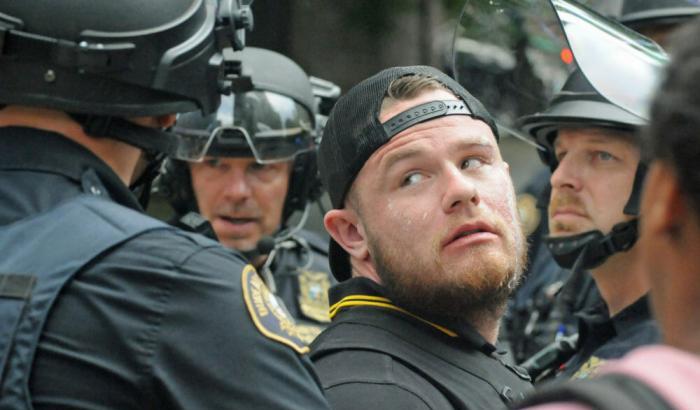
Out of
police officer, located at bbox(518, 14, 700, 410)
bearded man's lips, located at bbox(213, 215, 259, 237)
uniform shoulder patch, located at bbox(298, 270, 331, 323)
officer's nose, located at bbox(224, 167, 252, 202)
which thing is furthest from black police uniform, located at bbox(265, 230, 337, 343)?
police officer, located at bbox(518, 14, 700, 410)

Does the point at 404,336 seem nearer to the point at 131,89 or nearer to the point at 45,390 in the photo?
the point at 131,89

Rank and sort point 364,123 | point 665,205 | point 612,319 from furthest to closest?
point 612,319, point 364,123, point 665,205

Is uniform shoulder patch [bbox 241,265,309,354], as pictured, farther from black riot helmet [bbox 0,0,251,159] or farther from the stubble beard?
the stubble beard

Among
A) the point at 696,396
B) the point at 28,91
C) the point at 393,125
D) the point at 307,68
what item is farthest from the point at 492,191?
the point at 307,68

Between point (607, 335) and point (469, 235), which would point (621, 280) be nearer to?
point (607, 335)

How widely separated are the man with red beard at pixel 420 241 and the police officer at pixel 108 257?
59 centimetres

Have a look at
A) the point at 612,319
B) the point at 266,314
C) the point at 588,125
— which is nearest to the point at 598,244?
the point at 612,319

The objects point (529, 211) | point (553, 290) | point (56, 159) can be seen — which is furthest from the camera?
point (529, 211)

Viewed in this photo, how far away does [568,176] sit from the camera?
3996 mm

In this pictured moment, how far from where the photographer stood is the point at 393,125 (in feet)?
10.3

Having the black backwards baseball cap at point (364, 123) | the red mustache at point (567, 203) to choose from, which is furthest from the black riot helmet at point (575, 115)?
the black backwards baseball cap at point (364, 123)

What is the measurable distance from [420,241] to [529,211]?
430 centimetres

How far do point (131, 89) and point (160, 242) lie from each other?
462 mm

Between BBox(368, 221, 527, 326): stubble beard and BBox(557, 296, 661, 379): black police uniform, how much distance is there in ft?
2.45
